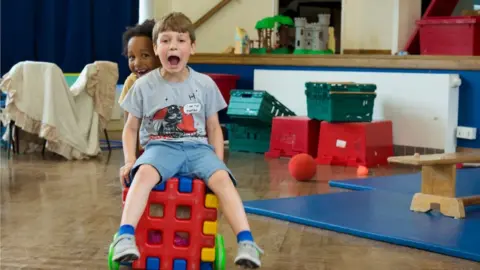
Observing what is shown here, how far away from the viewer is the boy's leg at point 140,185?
2.63 meters

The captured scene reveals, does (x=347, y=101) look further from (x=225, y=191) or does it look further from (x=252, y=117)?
(x=225, y=191)

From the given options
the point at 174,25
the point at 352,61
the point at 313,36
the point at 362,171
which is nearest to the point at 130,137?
the point at 174,25

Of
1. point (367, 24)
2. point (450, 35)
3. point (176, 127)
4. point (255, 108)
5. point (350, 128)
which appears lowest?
point (350, 128)

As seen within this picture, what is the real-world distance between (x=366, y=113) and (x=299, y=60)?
110 centimetres

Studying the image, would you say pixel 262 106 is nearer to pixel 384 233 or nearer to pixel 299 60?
pixel 299 60

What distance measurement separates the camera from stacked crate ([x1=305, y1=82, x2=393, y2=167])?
20.1 feet

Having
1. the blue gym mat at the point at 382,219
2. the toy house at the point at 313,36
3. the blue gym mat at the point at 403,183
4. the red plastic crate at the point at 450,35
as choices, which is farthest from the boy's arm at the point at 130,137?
the toy house at the point at 313,36

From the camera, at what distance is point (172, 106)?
9.65 ft

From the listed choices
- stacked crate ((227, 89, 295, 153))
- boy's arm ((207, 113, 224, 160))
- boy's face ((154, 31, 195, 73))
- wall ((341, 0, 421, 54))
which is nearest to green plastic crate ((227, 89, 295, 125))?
stacked crate ((227, 89, 295, 153))

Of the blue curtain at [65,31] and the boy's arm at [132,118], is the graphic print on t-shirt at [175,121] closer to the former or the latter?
the boy's arm at [132,118]

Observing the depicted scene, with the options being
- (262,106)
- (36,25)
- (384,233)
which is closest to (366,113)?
(262,106)

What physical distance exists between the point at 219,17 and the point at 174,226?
214 inches

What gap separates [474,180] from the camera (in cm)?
502

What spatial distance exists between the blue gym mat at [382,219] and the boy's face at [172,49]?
1186 millimetres
